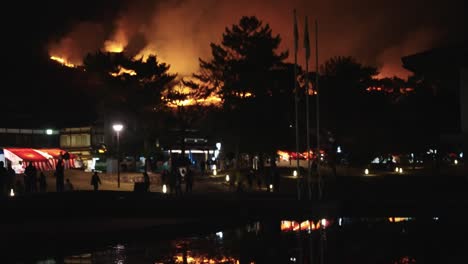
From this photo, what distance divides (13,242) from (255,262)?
23.4 feet

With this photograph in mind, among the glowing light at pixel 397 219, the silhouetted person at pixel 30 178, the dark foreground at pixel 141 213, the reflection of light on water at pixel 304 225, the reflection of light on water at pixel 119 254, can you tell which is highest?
the silhouetted person at pixel 30 178

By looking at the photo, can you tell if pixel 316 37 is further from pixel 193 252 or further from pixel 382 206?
pixel 193 252

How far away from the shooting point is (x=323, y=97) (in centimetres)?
5988

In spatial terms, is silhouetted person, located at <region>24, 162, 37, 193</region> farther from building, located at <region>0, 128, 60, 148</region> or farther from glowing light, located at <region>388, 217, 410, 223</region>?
building, located at <region>0, 128, 60, 148</region>

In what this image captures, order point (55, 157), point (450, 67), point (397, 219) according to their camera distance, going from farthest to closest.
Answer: point (55, 157) < point (450, 67) < point (397, 219)

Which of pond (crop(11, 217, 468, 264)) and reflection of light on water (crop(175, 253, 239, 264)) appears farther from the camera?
pond (crop(11, 217, 468, 264))

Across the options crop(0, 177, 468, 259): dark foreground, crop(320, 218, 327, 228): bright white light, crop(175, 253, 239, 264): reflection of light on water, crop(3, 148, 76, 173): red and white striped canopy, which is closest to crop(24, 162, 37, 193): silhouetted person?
crop(0, 177, 468, 259): dark foreground

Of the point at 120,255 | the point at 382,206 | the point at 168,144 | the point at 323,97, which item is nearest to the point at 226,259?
the point at 120,255

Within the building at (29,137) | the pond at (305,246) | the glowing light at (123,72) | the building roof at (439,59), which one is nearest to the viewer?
the pond at (305,246)

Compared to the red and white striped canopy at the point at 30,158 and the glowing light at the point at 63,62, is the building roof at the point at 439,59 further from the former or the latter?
the glowing light at the point at 63,62

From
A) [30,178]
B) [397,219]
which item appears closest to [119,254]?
[397,219]

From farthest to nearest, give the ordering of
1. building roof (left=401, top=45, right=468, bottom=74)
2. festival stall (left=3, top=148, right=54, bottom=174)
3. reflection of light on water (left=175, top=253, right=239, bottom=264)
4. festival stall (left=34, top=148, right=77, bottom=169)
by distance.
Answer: festival stall (left=34, top=148, right=77, bottom=169)
festival stall (left=3, top=148, right=54, bottom=174)
building roof (left=401, top=45, right=468, bottom=74)
reflection of light on water (left=175, top=253, right=239, bottom=264)

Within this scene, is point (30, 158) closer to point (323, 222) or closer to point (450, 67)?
point (323, 222)

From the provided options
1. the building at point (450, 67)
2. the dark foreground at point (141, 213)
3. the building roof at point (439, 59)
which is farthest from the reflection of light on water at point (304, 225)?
the building roof at point (439, 59)
